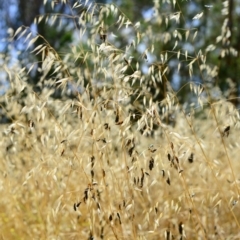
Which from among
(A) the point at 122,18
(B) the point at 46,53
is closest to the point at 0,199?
(B) the point at 46,53

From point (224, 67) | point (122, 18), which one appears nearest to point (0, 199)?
point (122, 18)

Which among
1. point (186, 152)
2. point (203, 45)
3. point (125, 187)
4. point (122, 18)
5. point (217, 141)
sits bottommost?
point (203, 45)

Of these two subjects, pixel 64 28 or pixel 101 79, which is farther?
pixel 64 28

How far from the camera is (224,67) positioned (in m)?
8.13

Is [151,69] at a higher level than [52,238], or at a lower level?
higher

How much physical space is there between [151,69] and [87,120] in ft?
0.96

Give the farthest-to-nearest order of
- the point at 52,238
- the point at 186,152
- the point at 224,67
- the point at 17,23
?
the point at 17,23 < the point at 224,67 < the point at 52,238 < the point at 186,152

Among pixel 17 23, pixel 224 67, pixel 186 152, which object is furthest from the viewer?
pixel 17 23

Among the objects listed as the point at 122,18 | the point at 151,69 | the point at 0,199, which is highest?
the point at 122,18

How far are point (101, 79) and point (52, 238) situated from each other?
2.10ft

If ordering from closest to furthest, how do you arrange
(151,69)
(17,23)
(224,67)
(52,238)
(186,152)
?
(186,152), (151,69), (52,238), (224,67), (17,23)

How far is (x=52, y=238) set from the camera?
6.25 ft

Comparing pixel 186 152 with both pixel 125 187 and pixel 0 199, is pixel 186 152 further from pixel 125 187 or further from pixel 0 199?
pixel 0 199

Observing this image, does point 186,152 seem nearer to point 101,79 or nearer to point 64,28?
point 101,79
